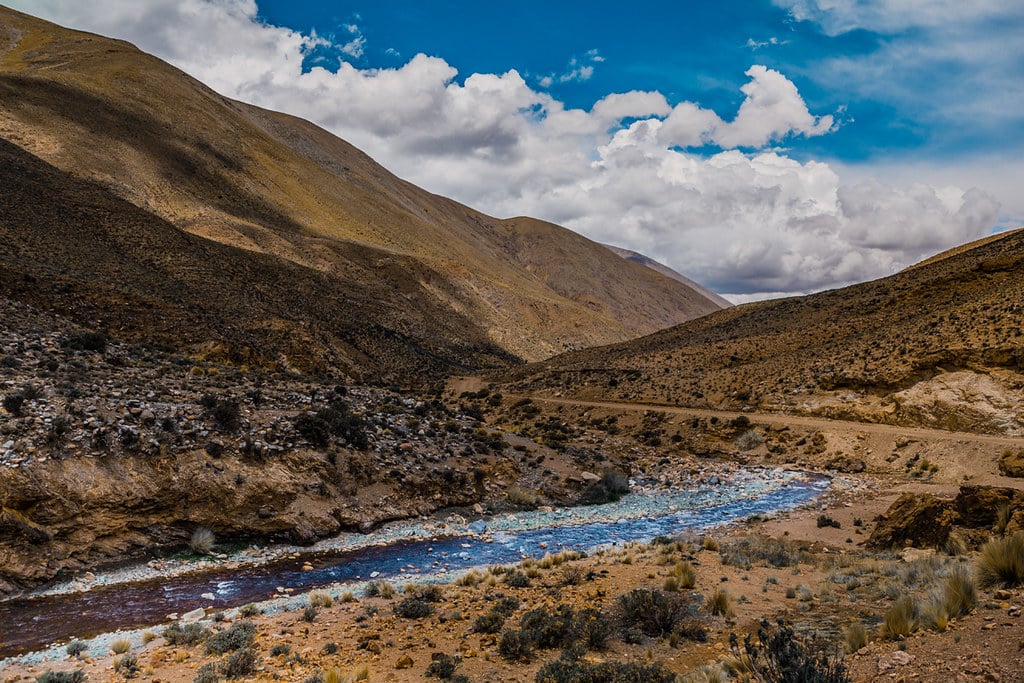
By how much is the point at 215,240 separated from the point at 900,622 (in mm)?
61663

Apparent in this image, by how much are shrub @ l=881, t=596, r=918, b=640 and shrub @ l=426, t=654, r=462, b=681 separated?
5248 millimetres

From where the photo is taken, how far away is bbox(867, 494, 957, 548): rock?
11.9m

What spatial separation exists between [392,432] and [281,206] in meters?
71.7

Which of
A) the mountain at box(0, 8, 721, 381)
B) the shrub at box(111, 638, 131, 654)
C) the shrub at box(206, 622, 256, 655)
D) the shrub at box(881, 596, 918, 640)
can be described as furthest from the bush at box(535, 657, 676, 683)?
the mountain at box(0, 8, 721, 381)

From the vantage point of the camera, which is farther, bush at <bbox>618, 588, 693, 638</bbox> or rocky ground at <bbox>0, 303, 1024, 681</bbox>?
bush at <bbox>618, 588, 693, 638</bbox>

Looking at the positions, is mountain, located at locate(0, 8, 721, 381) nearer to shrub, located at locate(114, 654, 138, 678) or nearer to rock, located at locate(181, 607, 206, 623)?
rock, located at locate(181, 607, 206, 623)

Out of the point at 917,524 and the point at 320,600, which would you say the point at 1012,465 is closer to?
the point at 917,524

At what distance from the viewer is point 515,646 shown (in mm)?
7859

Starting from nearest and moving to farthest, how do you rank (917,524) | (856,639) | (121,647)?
(856,639) → (121,647) → (917,524)

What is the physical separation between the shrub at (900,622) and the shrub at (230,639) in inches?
338

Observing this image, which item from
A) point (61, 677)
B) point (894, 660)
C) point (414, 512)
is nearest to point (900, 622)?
point (894, 660)

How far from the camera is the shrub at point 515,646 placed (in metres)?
7.77

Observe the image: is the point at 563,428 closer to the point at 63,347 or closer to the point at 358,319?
the point at 63,347

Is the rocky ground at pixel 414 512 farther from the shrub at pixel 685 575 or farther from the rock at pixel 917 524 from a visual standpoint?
the shrub at pixel 685 575
